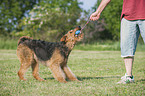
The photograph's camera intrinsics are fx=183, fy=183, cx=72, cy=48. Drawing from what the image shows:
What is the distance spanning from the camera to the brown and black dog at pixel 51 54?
14.0 feet

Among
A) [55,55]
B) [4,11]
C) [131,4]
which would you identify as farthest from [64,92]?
[4,11]

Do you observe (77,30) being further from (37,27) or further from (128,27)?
(37,27)

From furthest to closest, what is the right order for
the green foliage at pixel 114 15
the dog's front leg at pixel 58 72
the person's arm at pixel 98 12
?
the green foliage at pixel 114 15 < the dog's front leg at pixel 58 72 < the person's arm at pixel 98 12

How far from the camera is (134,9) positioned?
3.74 metres

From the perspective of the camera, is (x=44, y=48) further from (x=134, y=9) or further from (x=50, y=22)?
(x=50, y=22)

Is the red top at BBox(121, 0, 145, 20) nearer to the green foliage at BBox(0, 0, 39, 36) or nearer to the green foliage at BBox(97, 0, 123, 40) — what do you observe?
the green foliage at BBox(97, 0, 123, 40)

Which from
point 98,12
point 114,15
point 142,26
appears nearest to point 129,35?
point 142,26

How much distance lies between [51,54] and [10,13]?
75.3 feet

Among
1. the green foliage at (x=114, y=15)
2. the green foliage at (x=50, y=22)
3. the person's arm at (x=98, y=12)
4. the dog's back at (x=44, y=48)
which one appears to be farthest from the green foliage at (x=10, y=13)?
the person's arm at (x=98, y=12)

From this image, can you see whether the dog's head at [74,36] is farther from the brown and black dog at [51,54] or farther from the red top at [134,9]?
the red top at [134,9]

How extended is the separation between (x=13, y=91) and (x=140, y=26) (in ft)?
9.09

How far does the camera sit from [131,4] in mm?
3770

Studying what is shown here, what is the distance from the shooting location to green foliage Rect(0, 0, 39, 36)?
82.9 ft

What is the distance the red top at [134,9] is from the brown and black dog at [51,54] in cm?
113
